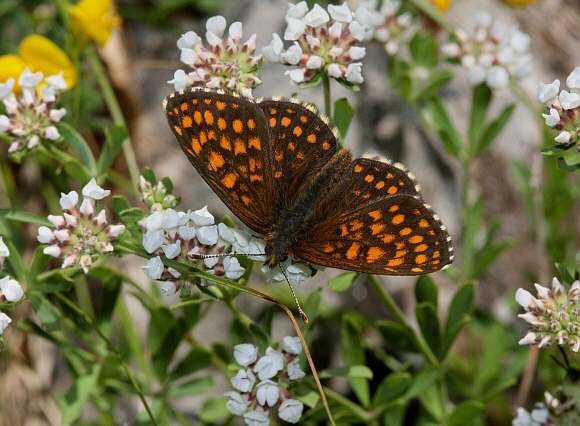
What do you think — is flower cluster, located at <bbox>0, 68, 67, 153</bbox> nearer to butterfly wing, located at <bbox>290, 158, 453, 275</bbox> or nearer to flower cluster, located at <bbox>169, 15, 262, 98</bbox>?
flower cluster, located at <bbox>169, 15, 262, 98</bbox>

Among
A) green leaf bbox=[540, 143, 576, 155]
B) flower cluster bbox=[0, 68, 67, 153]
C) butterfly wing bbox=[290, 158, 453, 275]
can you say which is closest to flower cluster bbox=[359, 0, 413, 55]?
butterfly wing bbox=[290, 158, 453, 275]

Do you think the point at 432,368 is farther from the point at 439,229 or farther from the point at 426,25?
the point at 426,25

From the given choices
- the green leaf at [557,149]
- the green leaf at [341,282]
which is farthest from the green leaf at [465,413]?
the green leaf at [557,149]

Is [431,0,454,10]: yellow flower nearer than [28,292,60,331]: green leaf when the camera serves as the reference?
No

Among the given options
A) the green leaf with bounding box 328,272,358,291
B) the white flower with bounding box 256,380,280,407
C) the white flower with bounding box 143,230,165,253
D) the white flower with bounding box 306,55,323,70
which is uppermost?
the white flower with bounding box 306,55,323,70

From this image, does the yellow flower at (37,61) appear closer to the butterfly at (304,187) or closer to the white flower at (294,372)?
the butterfly at (304,187)
